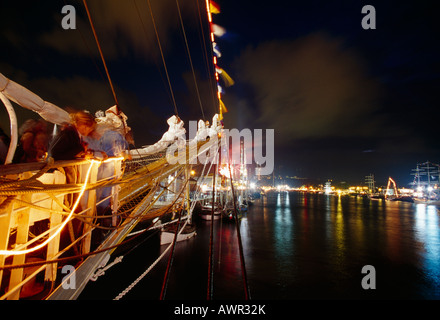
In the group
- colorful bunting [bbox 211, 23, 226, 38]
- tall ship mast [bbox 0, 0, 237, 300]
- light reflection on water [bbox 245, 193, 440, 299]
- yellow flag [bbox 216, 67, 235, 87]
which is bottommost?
light reflection on water [bbox 245, 193, 440, 299]

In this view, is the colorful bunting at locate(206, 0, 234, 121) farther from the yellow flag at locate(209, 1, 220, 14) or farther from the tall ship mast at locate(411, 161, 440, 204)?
the tall ship mast at locate(411, 161, 440, 204)

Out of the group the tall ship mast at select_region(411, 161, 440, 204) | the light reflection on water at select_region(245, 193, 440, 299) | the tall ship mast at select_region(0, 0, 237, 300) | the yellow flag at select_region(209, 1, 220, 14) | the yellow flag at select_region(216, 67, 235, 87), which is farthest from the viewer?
the tall ship mast at select_region(411, 161, 440, 204)

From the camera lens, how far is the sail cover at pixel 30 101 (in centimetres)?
226

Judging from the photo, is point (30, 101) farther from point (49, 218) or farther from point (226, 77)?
point (226, 77)

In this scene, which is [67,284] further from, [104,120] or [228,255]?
[228,255]

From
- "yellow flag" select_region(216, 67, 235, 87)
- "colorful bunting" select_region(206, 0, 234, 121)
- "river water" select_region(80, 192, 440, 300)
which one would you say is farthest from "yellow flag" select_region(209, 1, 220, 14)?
"river water" select_region(80, 192, 440, 300)

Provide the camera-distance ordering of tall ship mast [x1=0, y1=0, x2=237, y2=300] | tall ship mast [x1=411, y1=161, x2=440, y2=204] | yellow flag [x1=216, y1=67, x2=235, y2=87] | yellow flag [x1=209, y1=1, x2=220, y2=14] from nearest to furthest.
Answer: tall ship mast [x1=0, y1=0, x2=237, y2=300] < yellow flag [x1=209, y1=1, x2=220, y2=14] < yellow flag [x1=216, y1=67, x2=235, y2=87] < tall ship mast [x1=411, y1=161, x2=440, y2=204]

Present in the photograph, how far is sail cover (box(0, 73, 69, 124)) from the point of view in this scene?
2264mm
